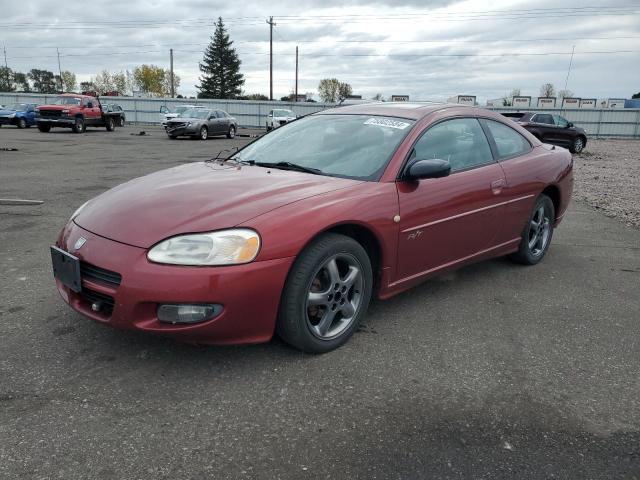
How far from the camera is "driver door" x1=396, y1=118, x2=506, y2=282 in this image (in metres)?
3.49

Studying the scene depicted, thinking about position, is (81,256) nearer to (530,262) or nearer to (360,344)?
(360,344)

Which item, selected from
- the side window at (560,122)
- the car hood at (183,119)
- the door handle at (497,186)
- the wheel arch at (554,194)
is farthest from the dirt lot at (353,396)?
the car hood at (183,119)

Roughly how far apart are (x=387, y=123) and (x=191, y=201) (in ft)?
5.27

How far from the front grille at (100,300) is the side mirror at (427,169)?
1.93 meters

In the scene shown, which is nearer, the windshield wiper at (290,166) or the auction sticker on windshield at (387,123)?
the windshield wiper at (290,166)

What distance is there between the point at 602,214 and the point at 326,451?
7.18m

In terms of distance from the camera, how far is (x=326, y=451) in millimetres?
2262

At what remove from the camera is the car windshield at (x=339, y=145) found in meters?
3.53

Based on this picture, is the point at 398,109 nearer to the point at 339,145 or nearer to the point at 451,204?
the point at 339,145

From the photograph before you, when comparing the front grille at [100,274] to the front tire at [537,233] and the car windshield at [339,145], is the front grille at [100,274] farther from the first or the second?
the front tire at [537,233]

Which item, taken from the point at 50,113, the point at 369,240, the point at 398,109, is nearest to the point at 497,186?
the point at 398,109

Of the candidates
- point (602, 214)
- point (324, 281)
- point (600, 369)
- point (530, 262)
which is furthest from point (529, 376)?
point (602, 214)

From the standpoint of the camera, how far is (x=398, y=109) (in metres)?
4.10

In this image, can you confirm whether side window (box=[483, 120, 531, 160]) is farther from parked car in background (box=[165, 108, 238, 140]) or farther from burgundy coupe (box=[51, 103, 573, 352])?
parked car in background (box=[165, 108, 238, 140])
